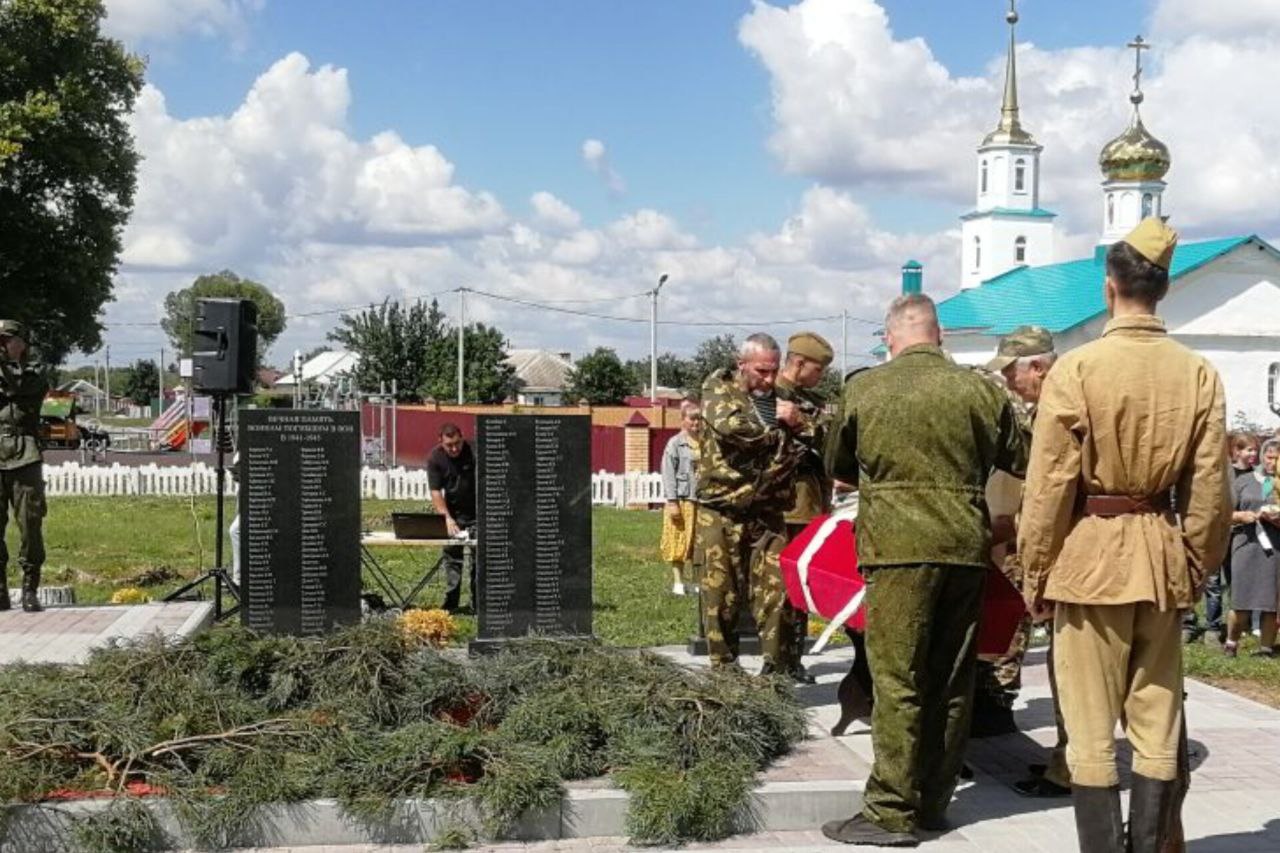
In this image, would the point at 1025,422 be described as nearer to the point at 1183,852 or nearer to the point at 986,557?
the point at 986,557

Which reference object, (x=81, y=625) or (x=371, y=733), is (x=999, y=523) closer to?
(x=371, y=733)

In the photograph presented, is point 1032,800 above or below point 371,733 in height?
below

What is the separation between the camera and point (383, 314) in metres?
57.9

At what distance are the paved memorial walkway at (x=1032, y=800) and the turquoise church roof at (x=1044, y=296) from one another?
3754 centimetres

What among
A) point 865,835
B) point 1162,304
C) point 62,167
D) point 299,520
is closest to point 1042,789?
point 865,835

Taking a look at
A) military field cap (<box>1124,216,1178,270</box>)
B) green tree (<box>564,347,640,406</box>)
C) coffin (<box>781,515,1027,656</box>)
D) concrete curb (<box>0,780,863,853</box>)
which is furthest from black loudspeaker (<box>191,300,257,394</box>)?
green tree (<box>564,347,640,406</box>)

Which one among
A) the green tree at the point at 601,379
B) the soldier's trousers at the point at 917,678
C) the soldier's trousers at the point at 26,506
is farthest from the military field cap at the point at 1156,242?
the green tree at the point at 601,379

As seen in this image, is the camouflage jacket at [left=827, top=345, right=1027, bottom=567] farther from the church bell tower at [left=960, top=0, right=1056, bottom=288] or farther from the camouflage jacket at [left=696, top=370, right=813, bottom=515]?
the church bell tower at [left=960, top=0, right=1056, bottom=288]

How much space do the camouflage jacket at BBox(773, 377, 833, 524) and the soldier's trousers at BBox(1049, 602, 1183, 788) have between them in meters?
2.35

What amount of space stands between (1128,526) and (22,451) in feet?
29.1

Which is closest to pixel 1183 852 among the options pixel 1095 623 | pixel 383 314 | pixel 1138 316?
pixel 1095 623

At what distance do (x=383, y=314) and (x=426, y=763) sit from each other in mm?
53498

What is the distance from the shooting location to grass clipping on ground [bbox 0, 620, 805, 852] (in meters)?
5.50

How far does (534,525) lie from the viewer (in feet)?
28.9
